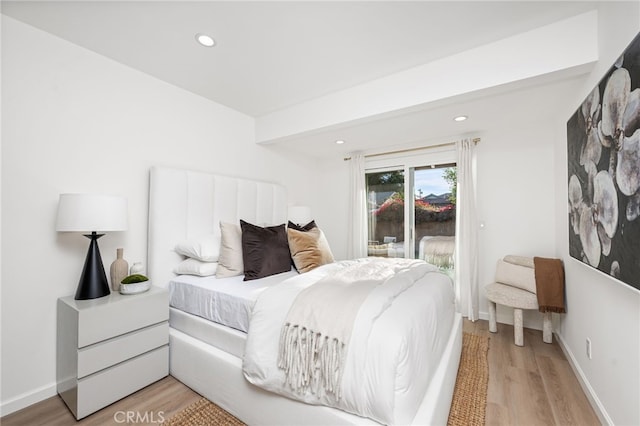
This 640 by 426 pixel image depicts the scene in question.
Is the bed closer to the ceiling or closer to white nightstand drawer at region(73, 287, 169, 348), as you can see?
white nightstand drawer at region(73, 287, 169, 348)

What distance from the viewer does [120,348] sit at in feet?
5.90

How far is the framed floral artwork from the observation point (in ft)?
4.02

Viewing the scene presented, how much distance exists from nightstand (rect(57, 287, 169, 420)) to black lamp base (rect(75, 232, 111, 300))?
0.05m

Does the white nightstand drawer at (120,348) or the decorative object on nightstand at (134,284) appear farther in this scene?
the decorative object on nightstand at (134,284)

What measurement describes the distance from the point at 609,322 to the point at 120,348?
3.04 meters

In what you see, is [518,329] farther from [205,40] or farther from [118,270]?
[205,40]

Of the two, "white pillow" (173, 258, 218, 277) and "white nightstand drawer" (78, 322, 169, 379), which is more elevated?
"white pillow" (173, 258, 218, 277)

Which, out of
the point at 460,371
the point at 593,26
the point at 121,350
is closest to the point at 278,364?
the point at 121,350

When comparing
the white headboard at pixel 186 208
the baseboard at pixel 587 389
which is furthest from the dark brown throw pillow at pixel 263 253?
the baseboard at pixel 587 389

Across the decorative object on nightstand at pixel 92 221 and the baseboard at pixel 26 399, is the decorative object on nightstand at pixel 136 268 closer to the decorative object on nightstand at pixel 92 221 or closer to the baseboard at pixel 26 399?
the decorative object on nightstand at pixel 92 221

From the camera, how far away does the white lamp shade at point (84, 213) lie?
68.2 inches

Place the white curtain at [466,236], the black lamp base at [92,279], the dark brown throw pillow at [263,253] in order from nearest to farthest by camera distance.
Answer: the black lamp base at [92,279] → the dark brown throw pillow at [263,253] → the white curtain at [466,236]

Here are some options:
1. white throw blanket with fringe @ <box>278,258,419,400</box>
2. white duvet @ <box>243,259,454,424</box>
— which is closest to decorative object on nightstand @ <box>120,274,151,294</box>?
white duvet @ <box>243,259,454,424</box>

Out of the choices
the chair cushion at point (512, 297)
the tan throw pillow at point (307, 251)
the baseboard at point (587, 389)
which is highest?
the tan throw pillow at point (307, 251)
